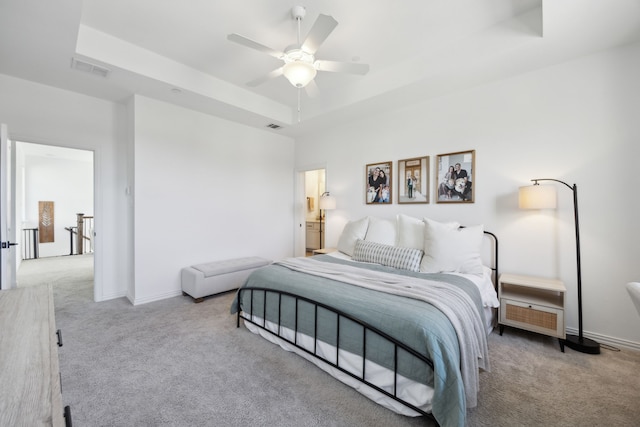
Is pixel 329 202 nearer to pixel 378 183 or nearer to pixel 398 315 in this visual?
pixel 378 183

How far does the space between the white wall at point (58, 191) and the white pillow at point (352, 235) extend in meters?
7.89

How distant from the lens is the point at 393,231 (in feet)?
11.8

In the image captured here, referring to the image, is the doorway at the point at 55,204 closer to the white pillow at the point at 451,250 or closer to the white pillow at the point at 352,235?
the white pillow at the point at 352,235

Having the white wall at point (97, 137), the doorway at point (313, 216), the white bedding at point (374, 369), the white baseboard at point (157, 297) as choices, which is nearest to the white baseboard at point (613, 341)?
the white bedding at point (374, 369)

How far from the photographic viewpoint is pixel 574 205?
2.61m

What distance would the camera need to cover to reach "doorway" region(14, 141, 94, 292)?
700 centimetres

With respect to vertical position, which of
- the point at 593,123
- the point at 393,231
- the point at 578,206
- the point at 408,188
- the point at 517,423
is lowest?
the point at 517,423

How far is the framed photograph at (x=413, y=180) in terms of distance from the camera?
379 centimetres

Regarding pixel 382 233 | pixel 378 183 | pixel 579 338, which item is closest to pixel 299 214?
pixel 378 183

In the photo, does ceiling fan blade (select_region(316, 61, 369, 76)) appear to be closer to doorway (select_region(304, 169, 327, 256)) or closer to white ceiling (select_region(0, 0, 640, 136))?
white ceiling (select_region(0, 0, 640, 136))

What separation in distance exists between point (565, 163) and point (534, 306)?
1.49m

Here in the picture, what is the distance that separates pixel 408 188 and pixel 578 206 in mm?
1807

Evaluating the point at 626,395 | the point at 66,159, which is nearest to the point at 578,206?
the point at 626,395

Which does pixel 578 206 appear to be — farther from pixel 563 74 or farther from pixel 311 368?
pixel 311 368
